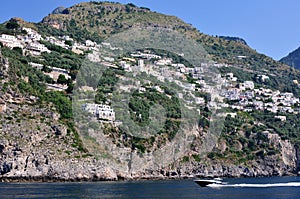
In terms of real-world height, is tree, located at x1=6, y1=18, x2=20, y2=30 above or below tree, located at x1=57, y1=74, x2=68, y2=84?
above

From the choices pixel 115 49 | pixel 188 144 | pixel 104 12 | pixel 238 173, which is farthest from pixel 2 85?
pixel 104 12

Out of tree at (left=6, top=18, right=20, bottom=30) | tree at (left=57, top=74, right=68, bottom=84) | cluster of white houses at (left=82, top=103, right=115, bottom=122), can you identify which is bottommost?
cluster of white houses at (left=82, top=103, right=115, bottom=122)

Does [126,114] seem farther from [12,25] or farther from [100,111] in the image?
[12,25]

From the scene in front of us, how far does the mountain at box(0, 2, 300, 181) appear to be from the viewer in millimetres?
62156

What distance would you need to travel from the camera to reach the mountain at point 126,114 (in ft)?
204

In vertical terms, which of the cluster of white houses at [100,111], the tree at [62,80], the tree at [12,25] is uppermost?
the tree at [12,25]

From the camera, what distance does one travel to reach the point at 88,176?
6191cm

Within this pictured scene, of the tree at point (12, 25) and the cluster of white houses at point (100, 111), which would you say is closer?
the cluster of white houses at point (100, 111)

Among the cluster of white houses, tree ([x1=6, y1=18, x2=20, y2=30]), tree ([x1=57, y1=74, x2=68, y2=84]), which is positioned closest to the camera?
the cluster of white houses

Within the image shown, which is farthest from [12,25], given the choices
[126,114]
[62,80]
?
[126,114]

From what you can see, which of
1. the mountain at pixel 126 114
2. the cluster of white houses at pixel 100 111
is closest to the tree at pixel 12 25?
the mountain at pixel 126 114

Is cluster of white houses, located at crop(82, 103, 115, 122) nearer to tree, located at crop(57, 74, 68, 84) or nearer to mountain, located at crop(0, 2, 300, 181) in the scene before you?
mountain, located at crop(0, 2, 300, 181)

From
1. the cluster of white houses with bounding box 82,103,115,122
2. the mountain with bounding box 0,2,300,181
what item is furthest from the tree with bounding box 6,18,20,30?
the cluster of white houses with bounding box 82,103,115,122

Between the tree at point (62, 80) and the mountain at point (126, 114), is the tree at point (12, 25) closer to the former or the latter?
the mountain at point (126, 114)
